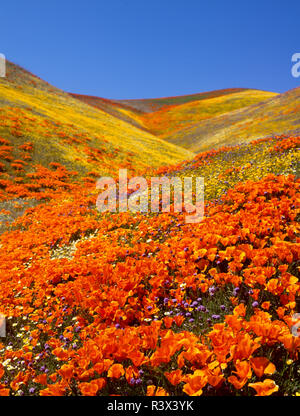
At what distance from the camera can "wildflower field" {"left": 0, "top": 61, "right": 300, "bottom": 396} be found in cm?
225

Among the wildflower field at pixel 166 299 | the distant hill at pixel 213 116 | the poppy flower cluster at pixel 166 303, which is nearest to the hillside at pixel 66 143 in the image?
the wildflower field at pixel 166 299

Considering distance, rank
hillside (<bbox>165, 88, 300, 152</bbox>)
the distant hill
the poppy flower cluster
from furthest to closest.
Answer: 1. the distant hill
2. hillside (<bbox>165, 88, 300, 152</bbox>)
3. the poppy flower cluster

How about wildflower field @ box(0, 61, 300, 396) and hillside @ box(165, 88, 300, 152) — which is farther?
hillside @ box(165, 88, 300, 152)

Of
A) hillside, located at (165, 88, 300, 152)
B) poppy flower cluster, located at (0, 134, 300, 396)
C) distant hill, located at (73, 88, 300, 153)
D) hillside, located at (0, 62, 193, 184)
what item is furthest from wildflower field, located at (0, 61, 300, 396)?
hillside, located at (165, 88, 300, 152)

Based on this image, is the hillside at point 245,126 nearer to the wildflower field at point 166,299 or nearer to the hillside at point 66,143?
the hillside at point 66,143

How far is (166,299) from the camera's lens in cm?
376

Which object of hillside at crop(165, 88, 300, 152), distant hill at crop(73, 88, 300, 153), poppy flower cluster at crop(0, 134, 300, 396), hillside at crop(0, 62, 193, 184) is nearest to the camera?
poppy flower cluster at crop(0, 134, 300, 396)

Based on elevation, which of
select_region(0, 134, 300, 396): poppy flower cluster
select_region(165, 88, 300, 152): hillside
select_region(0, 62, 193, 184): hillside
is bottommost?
select_region(0, 134, 300, 396): poppy flower cluster

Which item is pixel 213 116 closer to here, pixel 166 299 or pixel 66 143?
pixel 66 143

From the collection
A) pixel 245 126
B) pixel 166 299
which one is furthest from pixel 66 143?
pixel 245 126

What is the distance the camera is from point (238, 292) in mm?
3324

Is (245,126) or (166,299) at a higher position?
(245,126)

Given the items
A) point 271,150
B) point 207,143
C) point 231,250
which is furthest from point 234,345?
point 207,143

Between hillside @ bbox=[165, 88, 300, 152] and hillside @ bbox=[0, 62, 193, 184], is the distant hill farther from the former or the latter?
hillside @ bbox=[0, 62, 193, 184]
